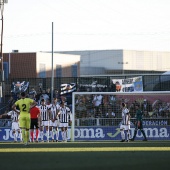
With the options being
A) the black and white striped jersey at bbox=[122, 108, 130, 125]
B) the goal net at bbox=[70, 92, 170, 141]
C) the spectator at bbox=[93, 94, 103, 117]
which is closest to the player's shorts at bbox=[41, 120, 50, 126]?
the goal net at bbox=[70, 92, 170, 141]

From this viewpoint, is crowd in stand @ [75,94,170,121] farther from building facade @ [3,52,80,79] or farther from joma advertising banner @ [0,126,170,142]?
building facade @ [3,52,80,79]

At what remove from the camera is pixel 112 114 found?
125ft

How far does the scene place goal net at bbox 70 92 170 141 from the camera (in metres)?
36.1

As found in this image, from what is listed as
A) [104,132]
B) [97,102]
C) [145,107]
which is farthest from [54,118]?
[145,107]

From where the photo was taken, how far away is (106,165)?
15750 mm

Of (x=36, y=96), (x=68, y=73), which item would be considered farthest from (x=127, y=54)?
(x=36, y=96)

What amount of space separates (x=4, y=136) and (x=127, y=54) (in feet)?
163

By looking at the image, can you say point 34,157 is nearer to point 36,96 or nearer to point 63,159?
point 63,159

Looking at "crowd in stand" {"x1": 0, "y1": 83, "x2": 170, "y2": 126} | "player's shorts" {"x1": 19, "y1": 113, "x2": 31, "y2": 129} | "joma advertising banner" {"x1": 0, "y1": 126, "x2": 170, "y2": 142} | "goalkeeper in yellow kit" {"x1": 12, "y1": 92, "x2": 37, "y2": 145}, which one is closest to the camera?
"goalkeeper in yellow kit" {"x1": 12, "y1": 92, "x2": 37, "y2": 145}

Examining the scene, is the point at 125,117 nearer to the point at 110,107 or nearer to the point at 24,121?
the point at 110,107

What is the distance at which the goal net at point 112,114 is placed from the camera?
119 ft

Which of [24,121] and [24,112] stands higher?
[24,112]

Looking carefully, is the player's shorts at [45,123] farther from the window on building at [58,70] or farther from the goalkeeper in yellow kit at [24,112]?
the window on building at [58,70]

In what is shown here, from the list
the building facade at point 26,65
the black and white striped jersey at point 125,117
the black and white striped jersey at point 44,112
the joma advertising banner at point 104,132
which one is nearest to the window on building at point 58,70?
the building facade at point 26,65
